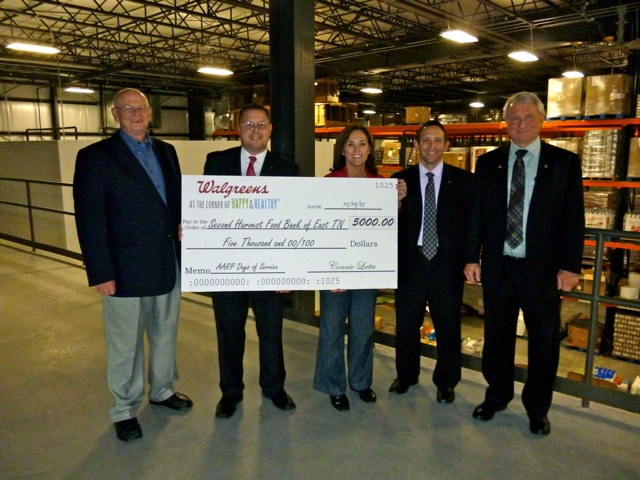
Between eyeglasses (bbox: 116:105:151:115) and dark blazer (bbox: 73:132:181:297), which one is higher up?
eyeglasses (bbox: 116:105:151:115)

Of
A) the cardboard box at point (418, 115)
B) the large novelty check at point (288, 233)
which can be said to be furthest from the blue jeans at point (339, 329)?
the cardboard box at point (418, 115)

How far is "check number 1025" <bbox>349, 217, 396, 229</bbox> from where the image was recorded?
2.59 meters

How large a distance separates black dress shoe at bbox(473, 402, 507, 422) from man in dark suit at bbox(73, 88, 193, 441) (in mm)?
1641

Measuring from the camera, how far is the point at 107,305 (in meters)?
2.38

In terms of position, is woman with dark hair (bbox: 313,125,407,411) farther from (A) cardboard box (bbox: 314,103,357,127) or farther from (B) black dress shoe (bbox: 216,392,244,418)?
(A) cardboard box (bbox: 314,103,357,127)

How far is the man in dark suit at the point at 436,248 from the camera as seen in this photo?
2537mm

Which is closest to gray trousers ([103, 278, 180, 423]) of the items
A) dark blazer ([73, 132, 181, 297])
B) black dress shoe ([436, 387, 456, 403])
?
dark blazer ([73, 132, 181, 297])

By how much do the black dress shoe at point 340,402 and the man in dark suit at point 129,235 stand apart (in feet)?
3.11

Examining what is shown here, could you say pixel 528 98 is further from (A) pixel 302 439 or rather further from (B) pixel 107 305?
(B) pixel 107 305

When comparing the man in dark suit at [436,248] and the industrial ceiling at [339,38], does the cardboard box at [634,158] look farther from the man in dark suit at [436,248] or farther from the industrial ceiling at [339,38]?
the man in dark suit at [436,248]

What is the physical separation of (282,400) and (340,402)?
1.00 feet

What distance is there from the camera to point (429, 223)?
2.55m

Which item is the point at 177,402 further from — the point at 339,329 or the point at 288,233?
the point at 288,233

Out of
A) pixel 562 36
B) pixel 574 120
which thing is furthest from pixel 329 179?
pixel 562 36
